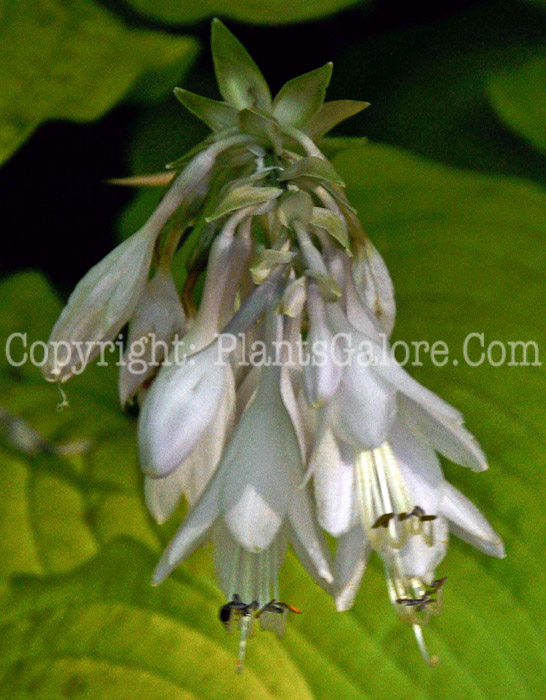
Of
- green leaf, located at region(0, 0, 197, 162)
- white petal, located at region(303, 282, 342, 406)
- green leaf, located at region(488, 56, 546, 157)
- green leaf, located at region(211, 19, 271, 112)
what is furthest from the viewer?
green leaf, located at region(488, 56, 546, 157)

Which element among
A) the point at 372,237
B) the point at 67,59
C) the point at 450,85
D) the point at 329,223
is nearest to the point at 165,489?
the point at 329,223

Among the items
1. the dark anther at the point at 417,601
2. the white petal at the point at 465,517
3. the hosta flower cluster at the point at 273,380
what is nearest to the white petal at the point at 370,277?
the hosta flower cluster at the point at 273,380

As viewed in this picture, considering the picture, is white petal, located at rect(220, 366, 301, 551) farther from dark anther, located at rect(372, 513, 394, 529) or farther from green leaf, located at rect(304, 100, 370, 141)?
green leaf, located at rect(304, 100, 370, 141)

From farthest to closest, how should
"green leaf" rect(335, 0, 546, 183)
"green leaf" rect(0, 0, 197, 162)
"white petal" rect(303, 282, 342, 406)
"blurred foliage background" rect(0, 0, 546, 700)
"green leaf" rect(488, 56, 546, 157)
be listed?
"green leaf" rect(335, 0, 546, 183) < "green leaf" rect(488, 56, 546, 157) < "green leaf" rect(0, 0, 197, 162) < "blurred foliage background" rect(0, 0, 546, 700) < "white petal" rect(303, 282, 342, 406)

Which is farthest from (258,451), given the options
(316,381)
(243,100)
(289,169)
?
(243,100)

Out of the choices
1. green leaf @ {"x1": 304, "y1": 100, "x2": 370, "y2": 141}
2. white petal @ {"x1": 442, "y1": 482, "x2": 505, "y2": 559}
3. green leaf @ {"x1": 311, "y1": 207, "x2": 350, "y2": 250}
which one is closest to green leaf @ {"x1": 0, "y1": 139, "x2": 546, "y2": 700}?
white petal @ {"x1": 442, "y1": 482, "x2": 505, "y2": 559}

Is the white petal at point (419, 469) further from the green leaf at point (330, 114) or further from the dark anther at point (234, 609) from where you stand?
the green leaf at point (330, 114)

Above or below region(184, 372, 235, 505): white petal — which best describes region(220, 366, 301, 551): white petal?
below
